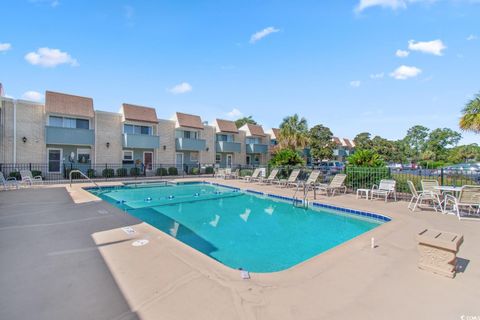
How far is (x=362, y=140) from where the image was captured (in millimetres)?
49250

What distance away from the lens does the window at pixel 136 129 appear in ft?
69.2

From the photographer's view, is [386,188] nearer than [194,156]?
Yes

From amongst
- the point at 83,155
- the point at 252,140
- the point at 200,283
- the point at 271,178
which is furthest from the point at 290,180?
the point at 252,140

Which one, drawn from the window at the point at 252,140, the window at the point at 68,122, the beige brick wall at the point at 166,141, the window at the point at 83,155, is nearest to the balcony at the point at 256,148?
the window at the point at 252,140

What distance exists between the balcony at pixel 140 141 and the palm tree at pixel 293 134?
1317cm

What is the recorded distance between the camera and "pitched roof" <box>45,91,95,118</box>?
55.5ft

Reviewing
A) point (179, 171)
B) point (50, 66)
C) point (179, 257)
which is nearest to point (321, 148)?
point (179, 171)

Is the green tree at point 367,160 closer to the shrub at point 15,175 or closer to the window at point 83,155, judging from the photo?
the window at point 83,155

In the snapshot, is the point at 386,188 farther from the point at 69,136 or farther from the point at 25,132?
the point at 25,132

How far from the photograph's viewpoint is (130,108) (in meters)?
21.0

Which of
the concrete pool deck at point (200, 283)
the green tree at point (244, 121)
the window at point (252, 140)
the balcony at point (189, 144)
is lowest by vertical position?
the concrete pool deck at point (200, 283)

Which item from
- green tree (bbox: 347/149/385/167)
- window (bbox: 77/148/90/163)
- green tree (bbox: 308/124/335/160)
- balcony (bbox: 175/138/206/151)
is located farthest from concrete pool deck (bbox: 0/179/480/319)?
green tree (bbox: 308/124/335/160)

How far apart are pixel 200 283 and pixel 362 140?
5319cm

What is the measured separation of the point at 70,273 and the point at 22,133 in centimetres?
1825
